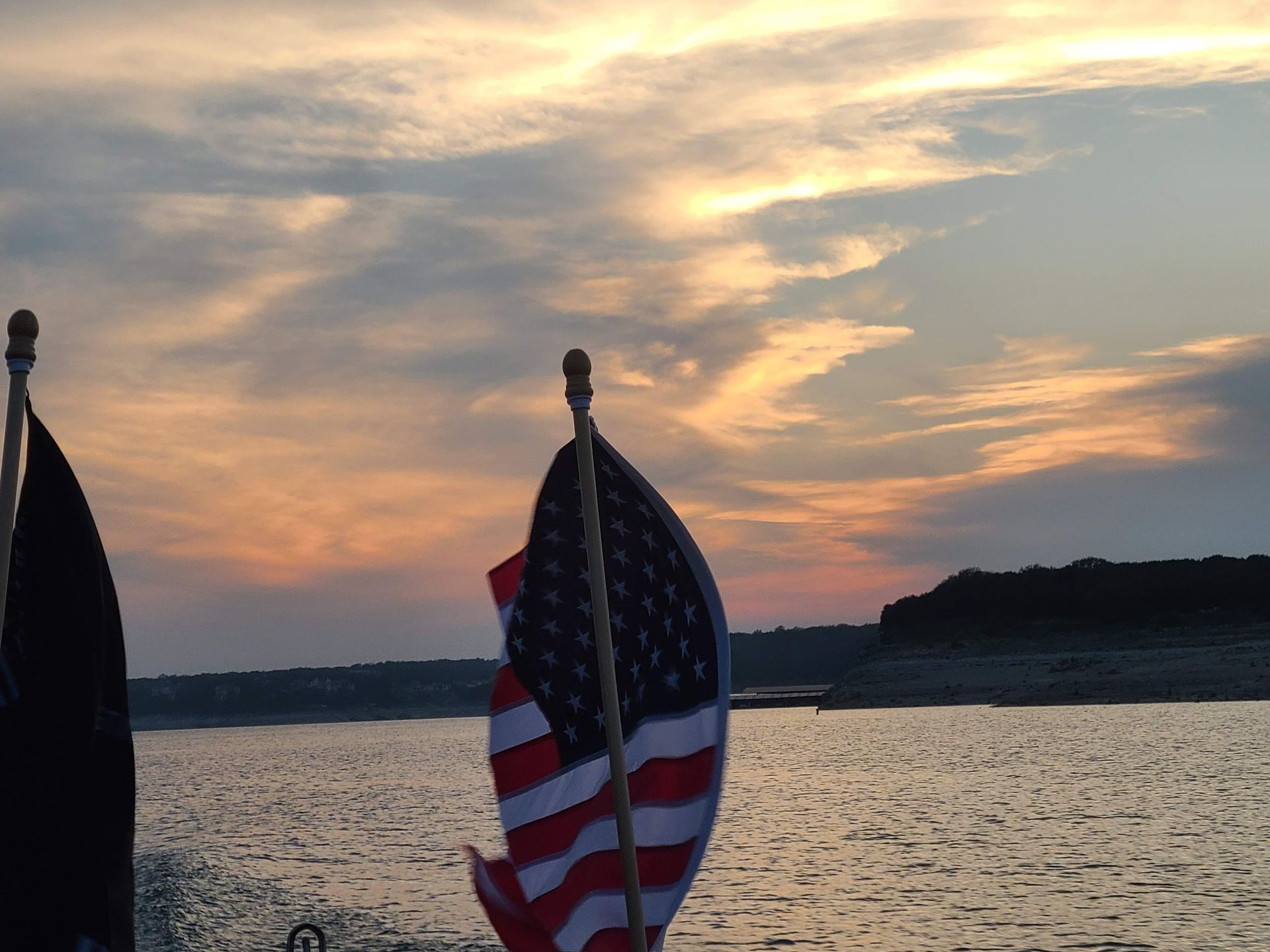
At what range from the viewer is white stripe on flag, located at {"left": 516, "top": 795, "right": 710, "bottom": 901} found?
9.32 meters

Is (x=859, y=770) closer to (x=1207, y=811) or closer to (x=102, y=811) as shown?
(x=1207, y=811)

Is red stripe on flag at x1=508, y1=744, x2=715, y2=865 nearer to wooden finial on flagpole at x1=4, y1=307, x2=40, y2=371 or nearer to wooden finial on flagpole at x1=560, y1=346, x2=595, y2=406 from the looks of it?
wooden finial on flagpole at x1=560, y1=346, x2=595, y2=406

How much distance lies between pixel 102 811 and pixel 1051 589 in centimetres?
18844

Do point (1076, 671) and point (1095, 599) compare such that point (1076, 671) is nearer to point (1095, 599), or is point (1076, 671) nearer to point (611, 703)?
point (1095, 599)

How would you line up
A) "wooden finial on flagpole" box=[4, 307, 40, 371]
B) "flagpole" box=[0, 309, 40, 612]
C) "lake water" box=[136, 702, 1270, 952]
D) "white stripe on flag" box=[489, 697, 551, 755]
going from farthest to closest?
1. "lake water" box=[136, 702, 1270, 952]
2. "white stripe on flag" box=[489, 697, 551, 755]
3. "wooden finial on flagpole" box=[4, 307, 40, 371]
4. "flagpole" box=[0, 309, 40, 612]

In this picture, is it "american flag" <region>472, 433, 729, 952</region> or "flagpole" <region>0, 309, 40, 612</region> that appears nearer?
"flagpole" <region>0, 309, 40, 612</region>

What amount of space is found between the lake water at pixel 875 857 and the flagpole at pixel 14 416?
29.9 meters

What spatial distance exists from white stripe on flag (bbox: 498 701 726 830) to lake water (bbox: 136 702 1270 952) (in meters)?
26.6

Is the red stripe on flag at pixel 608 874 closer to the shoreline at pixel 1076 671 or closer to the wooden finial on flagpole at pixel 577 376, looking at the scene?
the wooden finial on flagpole at pixel 577 376

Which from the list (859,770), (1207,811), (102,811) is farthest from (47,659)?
(859,770)

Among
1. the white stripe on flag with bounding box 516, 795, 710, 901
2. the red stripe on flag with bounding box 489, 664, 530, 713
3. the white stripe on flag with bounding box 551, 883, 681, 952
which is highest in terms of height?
the red stripe on flag with bounding box 489, 664, 530, 713

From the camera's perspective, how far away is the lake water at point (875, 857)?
36969 mm

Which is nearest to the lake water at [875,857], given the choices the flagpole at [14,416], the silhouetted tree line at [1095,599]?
the flagpole at [14,416]

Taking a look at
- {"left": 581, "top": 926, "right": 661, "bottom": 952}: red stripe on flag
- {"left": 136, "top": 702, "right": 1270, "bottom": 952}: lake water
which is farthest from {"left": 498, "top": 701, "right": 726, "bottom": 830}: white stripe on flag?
{"left": 136, "top": 702, "right": 1270, "bottom": 952}: lake water
